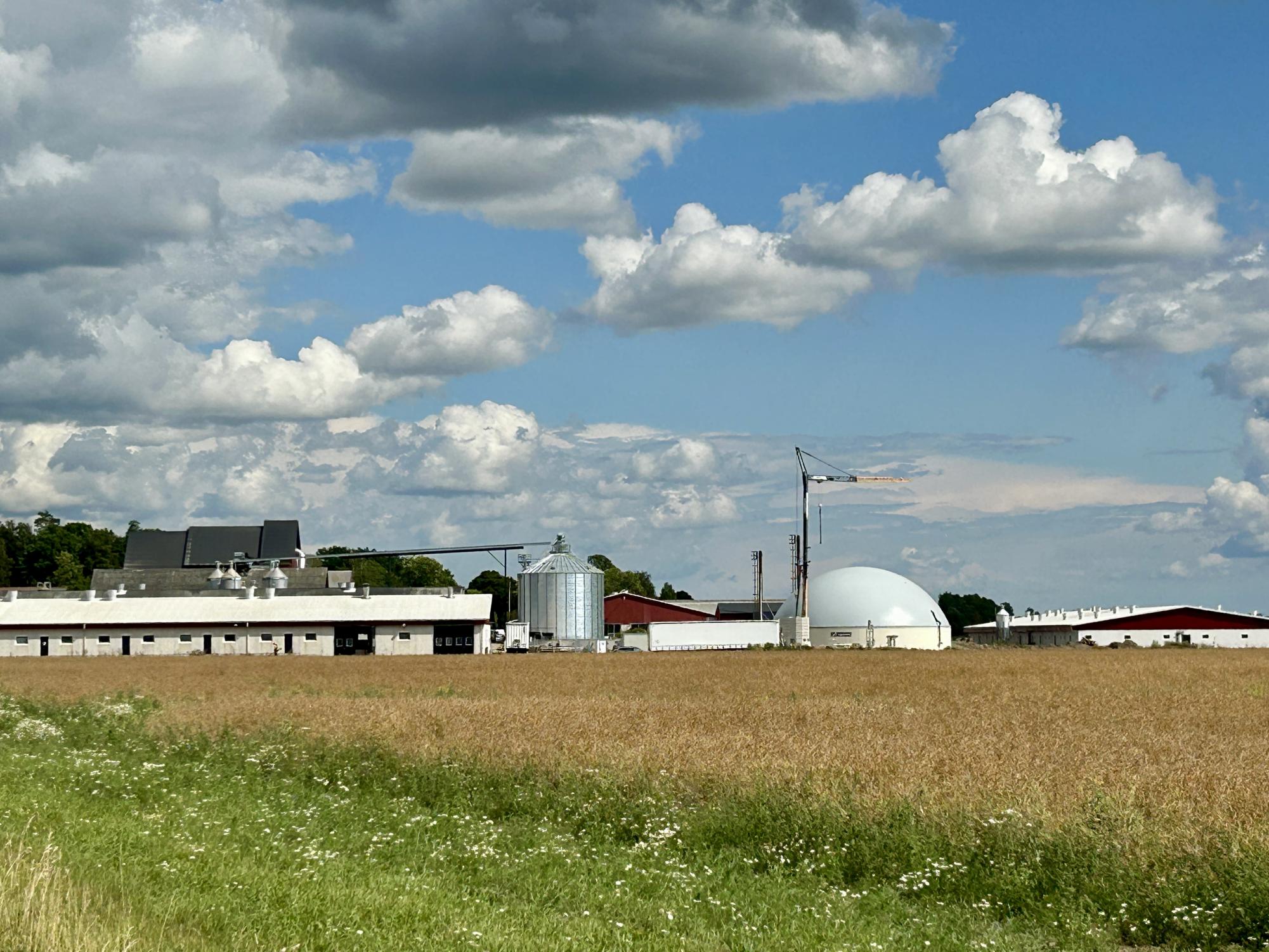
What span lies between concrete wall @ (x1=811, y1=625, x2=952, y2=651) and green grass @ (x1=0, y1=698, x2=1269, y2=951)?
237 ft

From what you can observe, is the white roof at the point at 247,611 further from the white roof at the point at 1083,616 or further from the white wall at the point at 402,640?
the white roof at the point at 1083,616

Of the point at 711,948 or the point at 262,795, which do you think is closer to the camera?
the point at 711,948

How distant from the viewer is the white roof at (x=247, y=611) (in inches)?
3130

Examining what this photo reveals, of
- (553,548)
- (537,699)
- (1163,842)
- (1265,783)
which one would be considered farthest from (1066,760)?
(553,548)

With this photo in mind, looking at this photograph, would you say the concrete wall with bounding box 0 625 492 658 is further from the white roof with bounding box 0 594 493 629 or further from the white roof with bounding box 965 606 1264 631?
the white roof with bounding box 965 606 1264 631

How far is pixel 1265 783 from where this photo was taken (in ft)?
46.8

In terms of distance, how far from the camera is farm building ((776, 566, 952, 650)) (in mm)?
87688

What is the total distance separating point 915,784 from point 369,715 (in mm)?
12558

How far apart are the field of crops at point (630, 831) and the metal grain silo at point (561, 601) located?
227 feet

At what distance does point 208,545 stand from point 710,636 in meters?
57.8

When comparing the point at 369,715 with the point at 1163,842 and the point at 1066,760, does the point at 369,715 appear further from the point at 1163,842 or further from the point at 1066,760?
the point at 1163,842

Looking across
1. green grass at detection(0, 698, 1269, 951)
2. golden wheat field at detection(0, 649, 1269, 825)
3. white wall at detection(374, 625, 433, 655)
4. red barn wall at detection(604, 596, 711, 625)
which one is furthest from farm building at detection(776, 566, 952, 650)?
green grass at detection(0, 698, 1269, 951)

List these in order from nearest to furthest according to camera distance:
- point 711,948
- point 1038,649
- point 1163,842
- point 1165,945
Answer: point 711,948, point 1165,945, point 1163,842, point 1038,649

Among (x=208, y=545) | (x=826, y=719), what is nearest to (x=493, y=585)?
(x=208, y=545)
